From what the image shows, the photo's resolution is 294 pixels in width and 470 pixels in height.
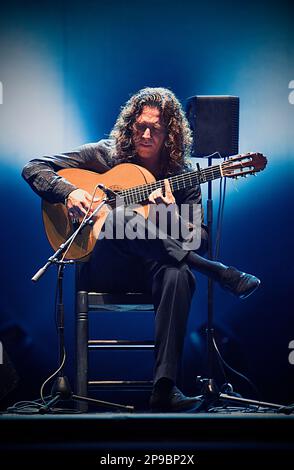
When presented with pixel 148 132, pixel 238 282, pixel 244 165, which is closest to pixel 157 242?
pixel 238 282

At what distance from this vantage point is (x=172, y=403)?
2.80 m

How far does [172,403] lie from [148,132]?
51.6 inches

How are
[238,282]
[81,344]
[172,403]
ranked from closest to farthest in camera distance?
1. [172,403]
2. [238,282]
3. [81,344]

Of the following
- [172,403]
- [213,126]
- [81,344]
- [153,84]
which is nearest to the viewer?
[172,403]

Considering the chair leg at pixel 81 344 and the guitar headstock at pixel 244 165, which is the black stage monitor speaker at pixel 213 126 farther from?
the chair leg at pixel 81 344

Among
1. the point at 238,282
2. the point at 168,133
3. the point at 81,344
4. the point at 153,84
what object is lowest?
the point at 81,344

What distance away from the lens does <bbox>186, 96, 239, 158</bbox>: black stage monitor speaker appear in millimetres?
3479

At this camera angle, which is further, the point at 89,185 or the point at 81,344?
the point at 89,185

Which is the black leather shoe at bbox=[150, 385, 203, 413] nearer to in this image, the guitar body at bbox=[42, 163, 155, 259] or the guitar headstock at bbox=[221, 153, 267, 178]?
the guitar body at bbox=[42, 163, 155, 259]

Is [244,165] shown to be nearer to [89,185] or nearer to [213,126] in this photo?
[213,126]
